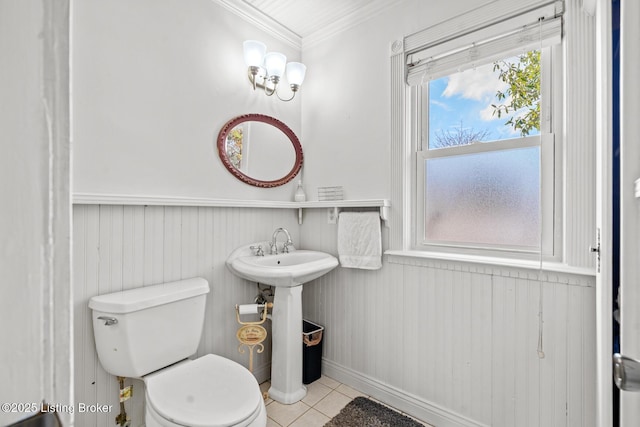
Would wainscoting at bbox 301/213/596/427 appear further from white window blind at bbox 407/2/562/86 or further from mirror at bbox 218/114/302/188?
white window blind at bbox 407/2/562/86

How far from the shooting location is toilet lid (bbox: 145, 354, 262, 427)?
108 cm

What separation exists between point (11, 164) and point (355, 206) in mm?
1792

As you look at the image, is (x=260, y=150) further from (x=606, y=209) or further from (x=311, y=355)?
(x=606, y=209)

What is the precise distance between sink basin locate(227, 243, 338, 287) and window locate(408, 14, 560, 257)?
608 millimetres

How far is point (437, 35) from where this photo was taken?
5.58 ft

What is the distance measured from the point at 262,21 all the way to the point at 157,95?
947 mm

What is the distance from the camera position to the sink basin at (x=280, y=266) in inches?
64.7

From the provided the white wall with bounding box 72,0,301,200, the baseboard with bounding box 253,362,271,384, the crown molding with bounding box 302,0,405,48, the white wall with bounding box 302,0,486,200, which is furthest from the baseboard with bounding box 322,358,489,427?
the crown molding with bounding box 302,0,405,48

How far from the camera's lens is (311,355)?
2061 mm

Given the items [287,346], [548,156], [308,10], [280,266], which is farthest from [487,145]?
[287,346]

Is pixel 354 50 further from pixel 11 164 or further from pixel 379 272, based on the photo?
pixel 11 164

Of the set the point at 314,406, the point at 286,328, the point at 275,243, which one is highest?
the point at 275,243

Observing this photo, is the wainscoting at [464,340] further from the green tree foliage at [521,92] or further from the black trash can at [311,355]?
the green tree foliage at [521,92]

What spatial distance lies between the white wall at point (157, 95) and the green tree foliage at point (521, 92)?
1.44 metres
